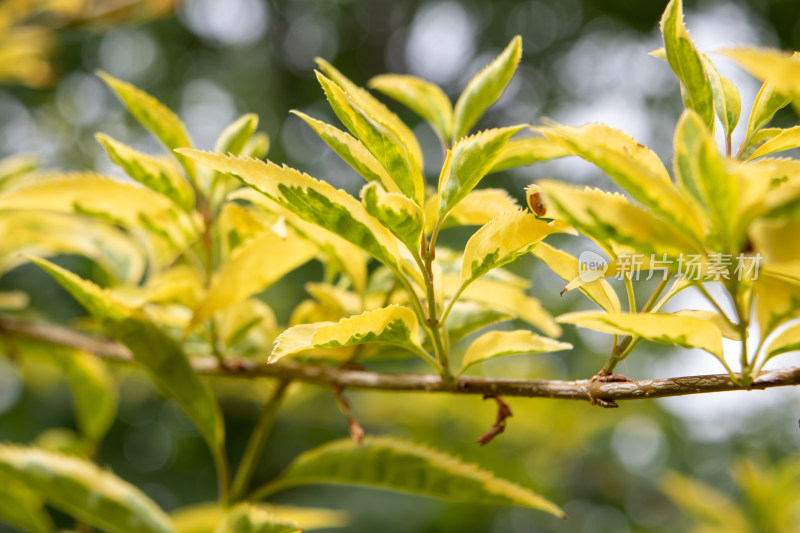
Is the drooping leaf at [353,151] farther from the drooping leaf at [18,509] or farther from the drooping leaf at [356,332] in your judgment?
the drooping leaf at [18,509]

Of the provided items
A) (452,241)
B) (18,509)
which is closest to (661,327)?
(18,509)

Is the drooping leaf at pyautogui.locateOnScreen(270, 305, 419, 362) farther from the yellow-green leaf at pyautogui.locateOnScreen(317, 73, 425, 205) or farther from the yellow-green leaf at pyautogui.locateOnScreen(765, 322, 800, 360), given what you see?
the yellow-green leaf at pyautogui.locateOnScreen(765, 322, 800, 360)

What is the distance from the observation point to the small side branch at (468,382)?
0.30 metres

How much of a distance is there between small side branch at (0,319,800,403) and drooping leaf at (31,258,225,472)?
0.04 metres

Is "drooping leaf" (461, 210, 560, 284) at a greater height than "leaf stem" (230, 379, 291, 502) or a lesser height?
greater

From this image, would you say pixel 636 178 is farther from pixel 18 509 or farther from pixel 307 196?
pixel 18 509

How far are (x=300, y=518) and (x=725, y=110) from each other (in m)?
0.52

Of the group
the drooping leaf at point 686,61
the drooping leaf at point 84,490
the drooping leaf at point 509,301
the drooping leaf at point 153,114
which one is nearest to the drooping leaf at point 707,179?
the drooping leaf at point 686,61

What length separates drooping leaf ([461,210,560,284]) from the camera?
0.34 m

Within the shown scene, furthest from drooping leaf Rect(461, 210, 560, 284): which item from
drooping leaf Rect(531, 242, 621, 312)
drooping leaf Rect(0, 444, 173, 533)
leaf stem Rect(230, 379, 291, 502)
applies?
drooping leaf Rect(0, 444, 173, 533)

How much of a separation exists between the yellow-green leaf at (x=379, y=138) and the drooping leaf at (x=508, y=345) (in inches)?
4.3

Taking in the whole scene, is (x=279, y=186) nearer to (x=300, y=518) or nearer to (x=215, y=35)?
(x=300, y=518)

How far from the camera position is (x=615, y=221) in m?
0.25

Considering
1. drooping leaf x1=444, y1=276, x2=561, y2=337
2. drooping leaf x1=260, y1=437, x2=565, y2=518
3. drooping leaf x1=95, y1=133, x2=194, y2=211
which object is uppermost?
drooping leaf x1=95, y1=133, x2=194, y2=211
